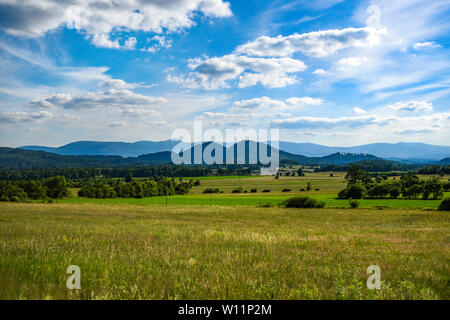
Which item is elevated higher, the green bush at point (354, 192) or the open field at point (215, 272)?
the open field at point (215, 272)

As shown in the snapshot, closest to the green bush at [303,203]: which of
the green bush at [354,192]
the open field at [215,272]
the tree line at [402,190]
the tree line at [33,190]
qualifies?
the tree line at [402,190]

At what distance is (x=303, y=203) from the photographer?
217 feet

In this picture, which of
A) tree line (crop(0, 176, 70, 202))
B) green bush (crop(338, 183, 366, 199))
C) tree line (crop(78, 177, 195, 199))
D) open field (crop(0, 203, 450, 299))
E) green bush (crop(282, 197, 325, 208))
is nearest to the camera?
open field (crop(0, 203, 450, 299))

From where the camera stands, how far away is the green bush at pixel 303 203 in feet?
214

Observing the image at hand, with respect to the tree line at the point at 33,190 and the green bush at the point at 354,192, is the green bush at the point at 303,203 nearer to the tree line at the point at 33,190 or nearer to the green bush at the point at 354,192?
the green bush at the point at 354,192

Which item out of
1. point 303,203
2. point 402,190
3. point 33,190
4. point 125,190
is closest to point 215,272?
point 303,203

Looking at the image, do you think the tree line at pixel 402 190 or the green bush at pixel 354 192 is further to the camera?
the green bush at pixel 354 192

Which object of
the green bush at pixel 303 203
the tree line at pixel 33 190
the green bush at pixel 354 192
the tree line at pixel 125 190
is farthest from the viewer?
the tree line at pixel 125 190

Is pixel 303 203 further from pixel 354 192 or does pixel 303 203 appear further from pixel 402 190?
pixel 402 190

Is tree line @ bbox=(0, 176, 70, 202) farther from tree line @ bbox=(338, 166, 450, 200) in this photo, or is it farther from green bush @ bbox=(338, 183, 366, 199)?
green bush @ bbox=(338, 183, 366, 199)

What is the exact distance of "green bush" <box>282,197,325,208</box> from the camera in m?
65.2

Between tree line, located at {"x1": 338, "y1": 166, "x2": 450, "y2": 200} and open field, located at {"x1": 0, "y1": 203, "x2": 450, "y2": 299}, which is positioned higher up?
open field, located at {"x1": 0, "y1": 203, "x2": 450, "y2": 299}

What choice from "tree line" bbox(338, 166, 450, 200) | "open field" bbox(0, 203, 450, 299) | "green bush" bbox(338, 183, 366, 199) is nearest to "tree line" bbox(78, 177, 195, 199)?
"green bush" bbox(338, 183, 366, 199)
